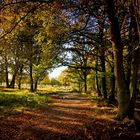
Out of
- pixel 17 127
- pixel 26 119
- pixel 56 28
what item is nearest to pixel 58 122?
pixel 26 119

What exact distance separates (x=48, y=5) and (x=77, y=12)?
2.00m

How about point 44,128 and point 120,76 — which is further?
point 120,76

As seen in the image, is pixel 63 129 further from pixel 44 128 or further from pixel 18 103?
pixel 18 103

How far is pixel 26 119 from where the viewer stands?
1453cm

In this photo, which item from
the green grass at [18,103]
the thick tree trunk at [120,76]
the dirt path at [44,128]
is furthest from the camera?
the green grass at [18,103]

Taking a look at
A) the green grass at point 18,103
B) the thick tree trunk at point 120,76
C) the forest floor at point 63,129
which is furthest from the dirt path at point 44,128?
the green grass at point 18,103

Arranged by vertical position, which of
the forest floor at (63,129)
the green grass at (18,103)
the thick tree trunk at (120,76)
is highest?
the thick tree trunk at (120,76)

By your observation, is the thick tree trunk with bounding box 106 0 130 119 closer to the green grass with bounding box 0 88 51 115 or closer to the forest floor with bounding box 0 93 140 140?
the forest floor with bounding box 0 93 140 140

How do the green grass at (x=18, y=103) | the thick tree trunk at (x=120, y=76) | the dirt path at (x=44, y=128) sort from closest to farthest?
the dirt path at (x=44, y=128) → the thick tree trunk at (x=120, y=76) → the green grass at (x=18, y=103)

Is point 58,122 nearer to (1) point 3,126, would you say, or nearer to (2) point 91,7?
(1) point 3,126

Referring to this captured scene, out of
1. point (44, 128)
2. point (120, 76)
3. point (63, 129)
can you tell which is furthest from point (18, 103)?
point (63, 129)

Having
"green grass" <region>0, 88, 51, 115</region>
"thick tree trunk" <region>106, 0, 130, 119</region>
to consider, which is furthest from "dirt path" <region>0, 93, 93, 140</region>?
"green grass" <region>0, 88, 51, 115</region>

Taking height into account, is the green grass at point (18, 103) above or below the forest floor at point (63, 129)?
above

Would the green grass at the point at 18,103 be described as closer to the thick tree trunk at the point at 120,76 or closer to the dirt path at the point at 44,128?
the dirt path at the point at 44,128
